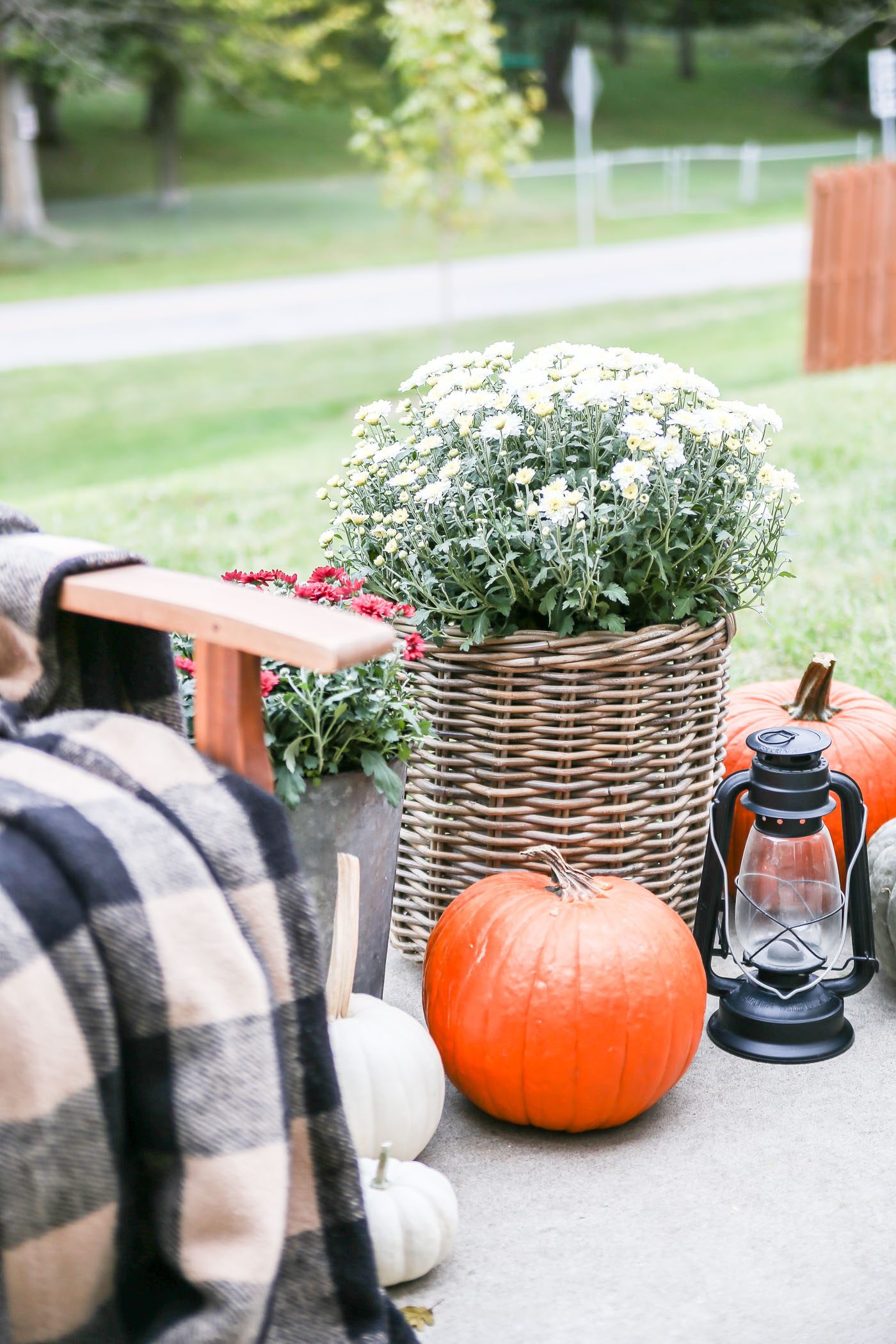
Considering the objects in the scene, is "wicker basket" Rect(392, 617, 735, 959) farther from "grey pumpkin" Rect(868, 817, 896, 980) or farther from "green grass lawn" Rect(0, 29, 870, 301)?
"green grass lawn" Rect(0, 29, 870, 301)

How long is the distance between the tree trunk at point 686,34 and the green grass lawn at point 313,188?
622 mm

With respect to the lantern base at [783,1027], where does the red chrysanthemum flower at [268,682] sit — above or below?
above

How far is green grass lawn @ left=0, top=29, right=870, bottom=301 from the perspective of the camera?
780 inches

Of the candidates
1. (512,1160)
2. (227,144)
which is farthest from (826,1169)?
(227,144)

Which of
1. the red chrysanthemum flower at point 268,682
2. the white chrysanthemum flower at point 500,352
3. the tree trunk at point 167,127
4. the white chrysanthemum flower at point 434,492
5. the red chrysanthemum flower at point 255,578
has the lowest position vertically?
the red chrysanthemum flower at point 268,682

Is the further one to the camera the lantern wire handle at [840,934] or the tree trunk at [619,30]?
the tree trunk at [619,30]

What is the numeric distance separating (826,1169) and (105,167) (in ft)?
108

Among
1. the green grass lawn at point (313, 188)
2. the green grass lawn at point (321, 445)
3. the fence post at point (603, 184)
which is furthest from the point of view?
the fence post at point (603, 184)

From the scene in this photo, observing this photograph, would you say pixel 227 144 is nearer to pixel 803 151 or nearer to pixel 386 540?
pixel 803 151

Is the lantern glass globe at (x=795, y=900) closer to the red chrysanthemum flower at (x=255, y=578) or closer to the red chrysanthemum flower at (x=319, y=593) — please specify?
the red chrysanthemum flower at (x=319, y=593)

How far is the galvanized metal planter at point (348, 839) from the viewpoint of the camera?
1931mm

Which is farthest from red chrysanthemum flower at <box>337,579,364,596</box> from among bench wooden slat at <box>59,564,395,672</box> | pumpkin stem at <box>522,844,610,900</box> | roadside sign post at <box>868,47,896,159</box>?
roadside sign post at <box>868,47,896,159</box>

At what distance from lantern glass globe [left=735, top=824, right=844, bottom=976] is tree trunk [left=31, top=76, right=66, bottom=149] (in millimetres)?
32812

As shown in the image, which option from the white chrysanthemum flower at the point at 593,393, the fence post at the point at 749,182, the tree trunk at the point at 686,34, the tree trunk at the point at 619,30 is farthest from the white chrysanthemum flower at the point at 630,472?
the tree trunk at the point at 686,34
